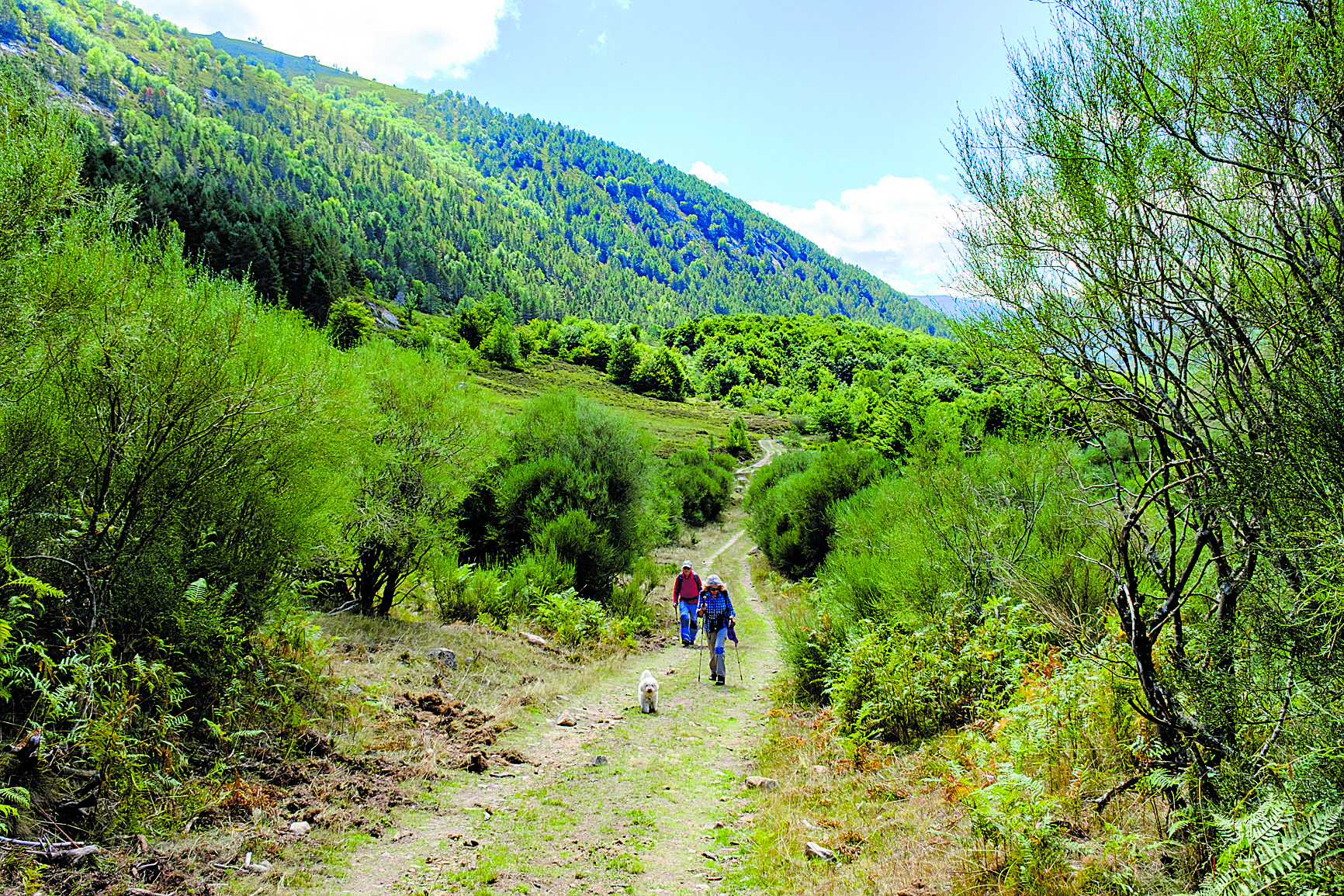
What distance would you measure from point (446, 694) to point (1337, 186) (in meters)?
8.72

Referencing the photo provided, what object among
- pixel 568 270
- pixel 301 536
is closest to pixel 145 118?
pixel 568 270

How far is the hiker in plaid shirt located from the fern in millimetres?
7854

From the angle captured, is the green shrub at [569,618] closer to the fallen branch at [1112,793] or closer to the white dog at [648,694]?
the white dog at [648,694]

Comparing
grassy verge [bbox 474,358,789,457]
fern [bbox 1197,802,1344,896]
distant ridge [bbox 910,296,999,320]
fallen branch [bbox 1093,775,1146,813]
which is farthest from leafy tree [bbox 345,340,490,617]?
grassy verge [bbox 474,358,789,457]

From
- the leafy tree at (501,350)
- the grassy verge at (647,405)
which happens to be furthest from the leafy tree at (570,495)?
the leafy tree at (501,350)

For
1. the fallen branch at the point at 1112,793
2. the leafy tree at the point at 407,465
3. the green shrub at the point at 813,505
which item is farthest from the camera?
the green shrub at the point at 813,505

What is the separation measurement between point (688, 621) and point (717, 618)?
321 centimetres

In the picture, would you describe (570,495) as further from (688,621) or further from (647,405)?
(647,405)

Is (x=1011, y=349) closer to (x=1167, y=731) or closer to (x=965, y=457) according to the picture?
(x=1167, y=731)

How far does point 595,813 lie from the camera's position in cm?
535

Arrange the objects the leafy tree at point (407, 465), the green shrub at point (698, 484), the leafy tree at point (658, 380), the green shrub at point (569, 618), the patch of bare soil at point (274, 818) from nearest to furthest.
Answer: the patch of bare soil at point (274, 818) < the leafy tree at point (407, 465) < the green shrub at point (569, 618) < the green shrub at point (698, 484) < the leafy tree at point (658, 380)

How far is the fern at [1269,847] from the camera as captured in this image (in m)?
2.15

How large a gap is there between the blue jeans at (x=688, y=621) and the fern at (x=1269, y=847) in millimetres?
10459

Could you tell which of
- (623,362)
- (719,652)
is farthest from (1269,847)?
(623,362)
